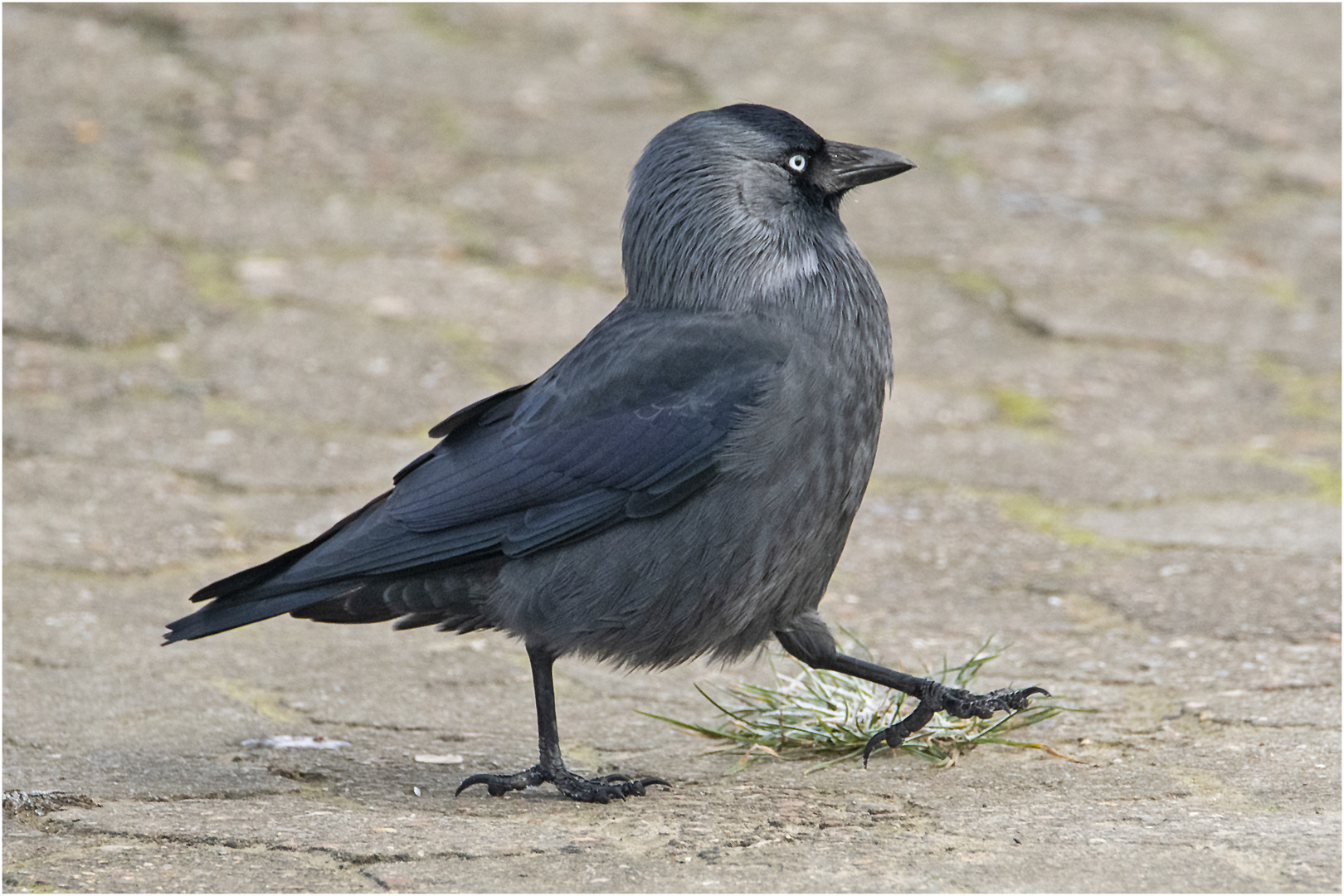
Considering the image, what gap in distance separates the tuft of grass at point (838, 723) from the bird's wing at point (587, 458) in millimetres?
452

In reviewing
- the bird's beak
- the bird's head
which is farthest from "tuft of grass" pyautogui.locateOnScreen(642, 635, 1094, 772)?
the bird's beak

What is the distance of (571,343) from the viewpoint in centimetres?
560

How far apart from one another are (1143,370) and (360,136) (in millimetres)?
3757

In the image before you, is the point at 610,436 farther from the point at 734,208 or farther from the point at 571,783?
the point at 571,783

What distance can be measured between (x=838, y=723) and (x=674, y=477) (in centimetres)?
63

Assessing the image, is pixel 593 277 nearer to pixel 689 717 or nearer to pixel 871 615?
pixel 871 615

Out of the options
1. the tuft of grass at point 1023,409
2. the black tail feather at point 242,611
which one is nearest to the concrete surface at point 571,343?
the tuft of grass at point 1023,409

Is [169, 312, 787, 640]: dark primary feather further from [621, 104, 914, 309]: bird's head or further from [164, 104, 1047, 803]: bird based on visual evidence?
[621, 104, 914, 309]: bird's head

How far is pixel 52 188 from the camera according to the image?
655cm

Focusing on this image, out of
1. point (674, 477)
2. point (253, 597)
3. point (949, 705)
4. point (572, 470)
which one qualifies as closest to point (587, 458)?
point (572, 470)

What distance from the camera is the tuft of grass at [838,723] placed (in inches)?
120

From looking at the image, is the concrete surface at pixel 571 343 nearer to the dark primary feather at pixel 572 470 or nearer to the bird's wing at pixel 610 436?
the dark primary feather at pixel 572 470

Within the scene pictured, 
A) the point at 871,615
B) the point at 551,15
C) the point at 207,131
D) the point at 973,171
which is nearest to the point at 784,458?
the point at 871,615

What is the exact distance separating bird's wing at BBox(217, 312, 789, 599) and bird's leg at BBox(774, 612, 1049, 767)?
409 millimetres
